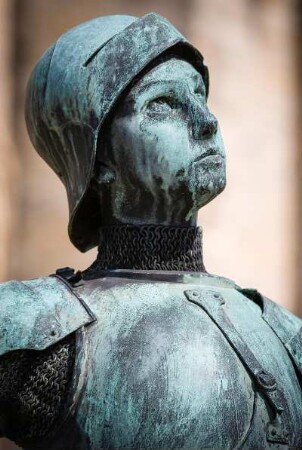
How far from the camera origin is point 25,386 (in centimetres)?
501

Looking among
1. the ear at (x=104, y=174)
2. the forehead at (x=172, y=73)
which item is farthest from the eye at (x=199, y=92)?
the ear at (x=104, y=174)

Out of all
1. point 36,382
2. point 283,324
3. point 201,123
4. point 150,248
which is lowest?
point 36,382

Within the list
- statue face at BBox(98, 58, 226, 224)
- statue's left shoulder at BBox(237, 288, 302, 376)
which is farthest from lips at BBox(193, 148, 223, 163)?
statue's left shoulder at BBox(237, 288, 302, 376)

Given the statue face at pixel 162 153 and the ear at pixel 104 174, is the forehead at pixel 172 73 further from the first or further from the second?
the ear at pixel 104 174

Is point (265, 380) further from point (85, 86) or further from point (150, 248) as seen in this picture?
point (85, 86)

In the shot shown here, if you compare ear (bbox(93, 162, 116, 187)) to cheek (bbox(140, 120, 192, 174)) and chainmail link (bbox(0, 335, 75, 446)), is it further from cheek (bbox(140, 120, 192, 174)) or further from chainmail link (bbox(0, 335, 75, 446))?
chainmail link (bbox(0, 335, 75, 446))

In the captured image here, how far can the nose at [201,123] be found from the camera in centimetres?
523

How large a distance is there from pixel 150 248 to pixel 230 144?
13.1 ft

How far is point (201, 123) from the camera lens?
206 inches

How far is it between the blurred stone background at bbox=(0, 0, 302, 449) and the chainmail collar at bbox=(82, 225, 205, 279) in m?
3.40

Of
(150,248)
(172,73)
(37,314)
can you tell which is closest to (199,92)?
(172,73)

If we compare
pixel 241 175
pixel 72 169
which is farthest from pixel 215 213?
pixel 72 169

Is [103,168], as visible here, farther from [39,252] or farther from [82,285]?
[39,252]

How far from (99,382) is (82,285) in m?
0.29
